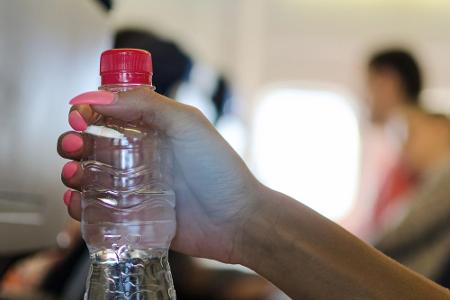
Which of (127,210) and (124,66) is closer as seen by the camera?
(124,66)

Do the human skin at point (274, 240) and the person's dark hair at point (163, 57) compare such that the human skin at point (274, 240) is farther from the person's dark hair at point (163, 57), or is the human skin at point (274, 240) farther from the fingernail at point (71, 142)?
the person's dark hair at point (163, 57)

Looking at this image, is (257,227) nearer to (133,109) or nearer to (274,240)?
(274,240)

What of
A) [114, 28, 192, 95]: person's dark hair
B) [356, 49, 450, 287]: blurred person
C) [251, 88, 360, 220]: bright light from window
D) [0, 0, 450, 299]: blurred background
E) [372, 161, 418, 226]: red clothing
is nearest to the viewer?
[0, 0, 450, 299]: blurred background

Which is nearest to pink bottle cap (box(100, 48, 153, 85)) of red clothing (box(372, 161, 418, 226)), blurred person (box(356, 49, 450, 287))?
blurred person (box(356, 49, 450, 287))

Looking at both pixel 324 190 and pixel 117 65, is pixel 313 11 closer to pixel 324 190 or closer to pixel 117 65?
pixel 324 190

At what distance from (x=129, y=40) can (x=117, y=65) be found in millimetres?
911

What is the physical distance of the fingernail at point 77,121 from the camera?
68cm

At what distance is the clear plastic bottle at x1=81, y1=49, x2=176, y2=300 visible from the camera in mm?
750

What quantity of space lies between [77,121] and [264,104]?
3927mm

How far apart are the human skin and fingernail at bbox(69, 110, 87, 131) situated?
113 millimetres

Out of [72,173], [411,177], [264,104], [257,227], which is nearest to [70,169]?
[72,173]

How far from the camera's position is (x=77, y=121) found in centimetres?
68

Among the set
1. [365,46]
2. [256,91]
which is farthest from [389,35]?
[256,91]

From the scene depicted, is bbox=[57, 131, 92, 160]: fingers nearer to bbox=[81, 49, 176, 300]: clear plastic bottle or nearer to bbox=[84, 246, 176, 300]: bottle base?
bbox=[81, 49, 176, 300]: clear plastic bottle
